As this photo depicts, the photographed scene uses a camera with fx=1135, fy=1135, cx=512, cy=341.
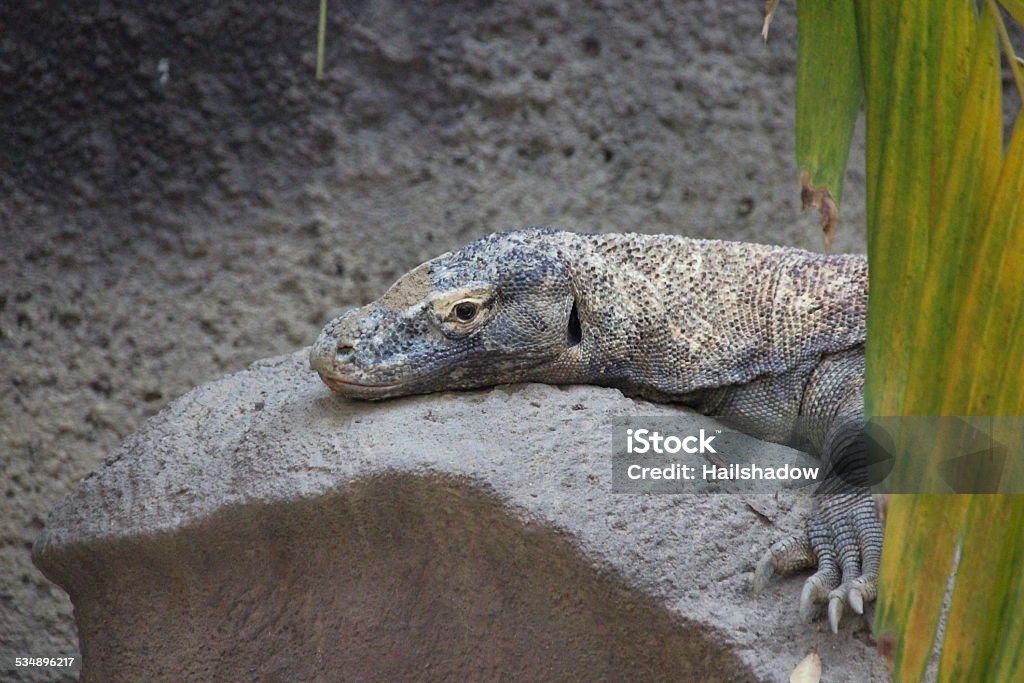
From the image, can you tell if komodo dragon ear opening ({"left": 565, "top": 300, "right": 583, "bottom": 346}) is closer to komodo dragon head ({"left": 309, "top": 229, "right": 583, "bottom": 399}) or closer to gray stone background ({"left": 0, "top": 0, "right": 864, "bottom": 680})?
komodo dragon head ({"left": 309, "top": 229, "right": 583, "bottom": 399})

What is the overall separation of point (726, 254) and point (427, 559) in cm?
131

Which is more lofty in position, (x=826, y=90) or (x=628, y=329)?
(x=826, y=90)

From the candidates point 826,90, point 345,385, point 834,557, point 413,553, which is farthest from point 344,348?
point 826,90

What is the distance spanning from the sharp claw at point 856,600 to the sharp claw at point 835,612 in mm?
19

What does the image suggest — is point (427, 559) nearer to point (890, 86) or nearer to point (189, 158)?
point (890, 86)

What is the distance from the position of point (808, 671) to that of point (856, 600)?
0.55 feet

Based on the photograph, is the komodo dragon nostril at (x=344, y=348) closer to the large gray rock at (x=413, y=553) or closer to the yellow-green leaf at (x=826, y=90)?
the large gray rock at (x=413, y=553)

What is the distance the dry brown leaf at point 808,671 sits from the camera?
2043 mm

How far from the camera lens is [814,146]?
59.9 inches

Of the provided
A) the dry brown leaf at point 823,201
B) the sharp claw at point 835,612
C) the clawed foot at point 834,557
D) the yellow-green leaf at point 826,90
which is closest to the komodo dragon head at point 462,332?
the clawed foot at point 834,557

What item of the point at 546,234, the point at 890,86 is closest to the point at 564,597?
the point at 546,234

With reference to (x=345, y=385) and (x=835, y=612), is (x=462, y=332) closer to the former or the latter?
(x=345, y=385)

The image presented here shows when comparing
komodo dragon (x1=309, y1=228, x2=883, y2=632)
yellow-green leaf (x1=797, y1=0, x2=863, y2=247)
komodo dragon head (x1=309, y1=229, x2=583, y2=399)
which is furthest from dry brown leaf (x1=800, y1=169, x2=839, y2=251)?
komodo dragon head (x1=309, y1=229, x2=583, y2=399)

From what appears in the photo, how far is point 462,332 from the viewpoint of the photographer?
2906 mm
